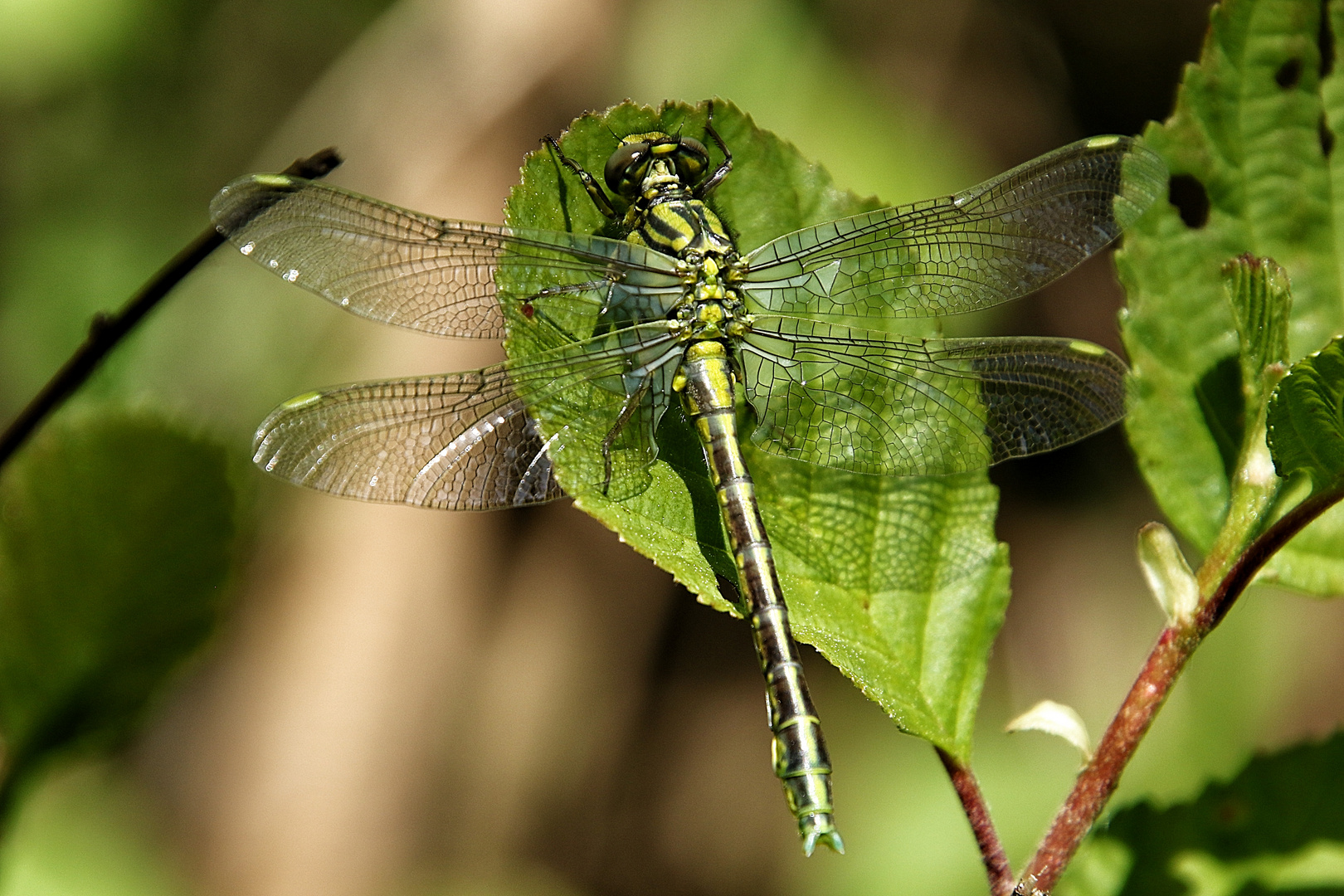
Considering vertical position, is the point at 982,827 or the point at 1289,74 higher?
the point at 1289,74

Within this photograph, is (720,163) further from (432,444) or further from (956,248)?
(432,444)

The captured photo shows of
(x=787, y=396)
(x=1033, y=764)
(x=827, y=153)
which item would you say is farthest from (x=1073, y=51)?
(x=787, y=396)

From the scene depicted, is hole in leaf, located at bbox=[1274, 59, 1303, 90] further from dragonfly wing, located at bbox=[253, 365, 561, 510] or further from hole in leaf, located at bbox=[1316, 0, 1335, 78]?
dragonfly wing, located at bbox=[253, 365, 561, 510]

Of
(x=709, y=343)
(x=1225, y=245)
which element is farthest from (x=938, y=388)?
(x=1225, y=245)

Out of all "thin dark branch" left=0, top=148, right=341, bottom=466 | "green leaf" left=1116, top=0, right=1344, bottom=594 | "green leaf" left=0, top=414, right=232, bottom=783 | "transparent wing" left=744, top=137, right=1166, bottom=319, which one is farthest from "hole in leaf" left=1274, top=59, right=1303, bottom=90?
"green leaf" left=0, top=414, right=232, bottom=783

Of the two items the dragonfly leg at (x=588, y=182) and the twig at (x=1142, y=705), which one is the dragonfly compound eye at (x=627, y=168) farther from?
the twig at (x=1142, y=705)

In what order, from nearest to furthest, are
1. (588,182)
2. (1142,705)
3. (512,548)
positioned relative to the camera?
(1142,705), (588,182), (512,548)

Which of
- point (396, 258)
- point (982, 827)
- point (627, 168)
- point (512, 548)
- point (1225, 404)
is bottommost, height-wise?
point (982, 827)
